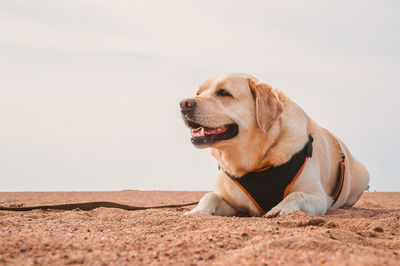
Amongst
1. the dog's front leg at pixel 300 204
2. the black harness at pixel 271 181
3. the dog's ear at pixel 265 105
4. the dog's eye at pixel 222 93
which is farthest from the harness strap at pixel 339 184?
the dog's eye at pixel 222 93

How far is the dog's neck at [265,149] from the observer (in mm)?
4660

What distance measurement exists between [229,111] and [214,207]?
1.17m

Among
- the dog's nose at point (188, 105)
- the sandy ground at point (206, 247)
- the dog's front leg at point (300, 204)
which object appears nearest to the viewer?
the sandy ground at point (206, 247)

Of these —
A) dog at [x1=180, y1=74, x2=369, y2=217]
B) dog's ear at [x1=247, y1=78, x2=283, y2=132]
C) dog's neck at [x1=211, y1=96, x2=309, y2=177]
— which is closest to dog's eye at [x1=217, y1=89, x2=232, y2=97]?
dog at [x1=180, y1=74, x2=369, y2=217]

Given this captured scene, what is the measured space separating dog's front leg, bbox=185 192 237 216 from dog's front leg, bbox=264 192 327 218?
30.3 inches

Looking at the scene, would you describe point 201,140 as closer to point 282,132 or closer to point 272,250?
point 282,132

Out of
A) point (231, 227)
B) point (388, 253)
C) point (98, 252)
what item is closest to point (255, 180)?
point (231, 227)

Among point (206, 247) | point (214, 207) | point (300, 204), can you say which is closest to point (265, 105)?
point (300, 204)

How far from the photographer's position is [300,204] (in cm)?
447

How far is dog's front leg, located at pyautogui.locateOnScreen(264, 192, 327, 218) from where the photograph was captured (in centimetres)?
425

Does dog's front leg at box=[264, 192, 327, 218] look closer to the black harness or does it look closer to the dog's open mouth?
the black harness

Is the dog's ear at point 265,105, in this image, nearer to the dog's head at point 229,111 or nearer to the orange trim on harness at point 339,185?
the dog's head at point 229,111

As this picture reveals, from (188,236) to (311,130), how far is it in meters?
3.14

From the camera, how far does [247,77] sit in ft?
16.0
